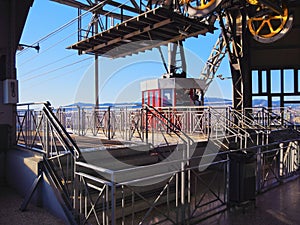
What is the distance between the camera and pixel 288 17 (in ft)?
20.6

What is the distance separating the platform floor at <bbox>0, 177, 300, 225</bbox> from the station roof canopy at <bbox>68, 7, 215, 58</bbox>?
473 cm

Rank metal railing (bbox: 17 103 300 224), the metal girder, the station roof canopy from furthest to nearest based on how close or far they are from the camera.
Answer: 1. the metal girder
2. the station roof canopy
3. metal railing (bbox: 17 103 300 224)

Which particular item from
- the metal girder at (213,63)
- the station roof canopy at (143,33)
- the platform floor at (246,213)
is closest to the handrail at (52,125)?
the platform floor at (246,213)

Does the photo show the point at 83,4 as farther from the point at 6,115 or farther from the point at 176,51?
the point at 6,115

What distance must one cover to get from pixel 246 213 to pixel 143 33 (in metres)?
5.94

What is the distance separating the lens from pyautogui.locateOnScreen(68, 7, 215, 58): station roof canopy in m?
7.06

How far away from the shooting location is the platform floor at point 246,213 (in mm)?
3756

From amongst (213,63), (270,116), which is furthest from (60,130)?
(213,63)

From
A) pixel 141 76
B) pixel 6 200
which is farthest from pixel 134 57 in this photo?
pixel 6 200

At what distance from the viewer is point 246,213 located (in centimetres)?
406

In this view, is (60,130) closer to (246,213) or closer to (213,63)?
(246,213)

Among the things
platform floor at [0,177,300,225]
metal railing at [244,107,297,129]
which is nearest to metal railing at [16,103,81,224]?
platform floor at [0,177,300,225]

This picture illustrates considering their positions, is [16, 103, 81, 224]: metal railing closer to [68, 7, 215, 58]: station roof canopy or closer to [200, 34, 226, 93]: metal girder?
[68, 7, 215, 58]: station roof canopy

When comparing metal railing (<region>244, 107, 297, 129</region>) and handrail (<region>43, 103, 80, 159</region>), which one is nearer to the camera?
handrail (<region>43, 103, 80, 159</region>)
